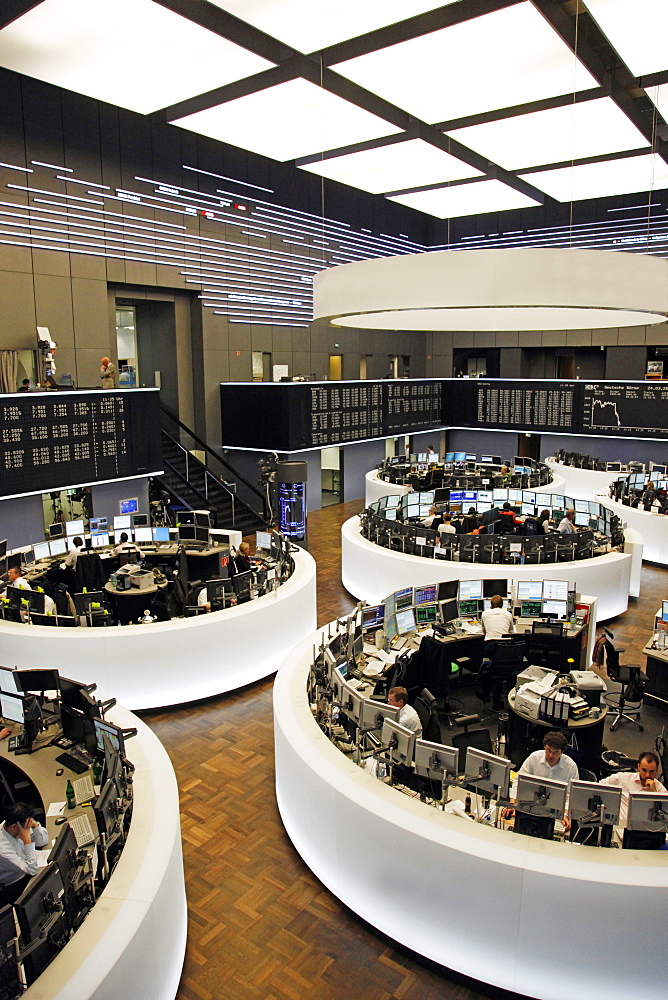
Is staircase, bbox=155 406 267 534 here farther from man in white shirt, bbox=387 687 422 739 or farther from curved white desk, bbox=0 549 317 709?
man in white shirt, bbox=387 687 422 739

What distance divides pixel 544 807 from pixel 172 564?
7.71m

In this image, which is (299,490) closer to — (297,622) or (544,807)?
(297,622)

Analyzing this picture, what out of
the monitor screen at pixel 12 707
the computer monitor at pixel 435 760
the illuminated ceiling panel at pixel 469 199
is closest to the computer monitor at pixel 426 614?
the computer monitor at pixel 435 760

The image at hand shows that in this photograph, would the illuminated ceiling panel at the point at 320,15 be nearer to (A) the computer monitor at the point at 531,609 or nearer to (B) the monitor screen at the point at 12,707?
(A) the computer monitor at the point at 531,609

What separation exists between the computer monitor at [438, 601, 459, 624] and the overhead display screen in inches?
547

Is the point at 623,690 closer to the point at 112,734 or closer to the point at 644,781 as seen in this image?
the point at 644,781

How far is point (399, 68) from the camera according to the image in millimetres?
10867

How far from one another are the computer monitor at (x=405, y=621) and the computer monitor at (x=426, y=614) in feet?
0.39

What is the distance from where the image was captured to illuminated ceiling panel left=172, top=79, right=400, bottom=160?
478 inches

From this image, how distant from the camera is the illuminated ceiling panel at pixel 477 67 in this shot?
961 centimetres

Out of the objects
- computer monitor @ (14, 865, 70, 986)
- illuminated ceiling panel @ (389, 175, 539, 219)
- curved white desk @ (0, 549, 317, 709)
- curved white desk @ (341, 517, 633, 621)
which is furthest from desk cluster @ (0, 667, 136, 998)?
illuminated ceiling panel @ (389, 175, 539, 219)

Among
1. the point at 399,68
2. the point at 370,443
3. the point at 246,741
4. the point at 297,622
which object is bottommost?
the point at 246,741

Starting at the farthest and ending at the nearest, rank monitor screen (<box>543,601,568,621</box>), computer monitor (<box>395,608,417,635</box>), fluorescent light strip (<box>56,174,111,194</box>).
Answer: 1. fluorescent light strip (<box>56,174,111,194</box>)
2. monitor screen (<box>543,601,568,621</box>)
3. computer monitor (<box>395,608,417,635</box>)

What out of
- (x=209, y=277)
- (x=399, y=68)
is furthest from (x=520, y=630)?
(x=209, y=277)
